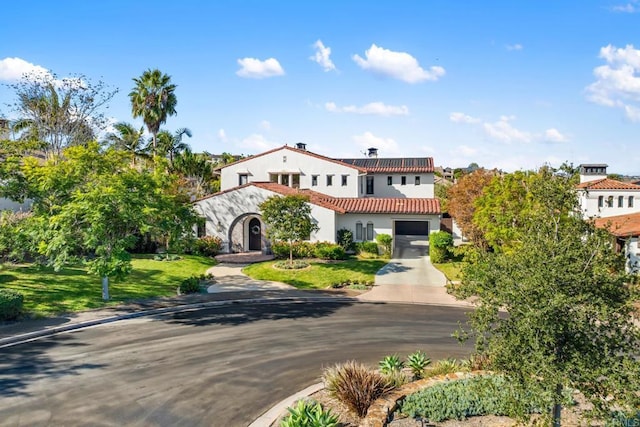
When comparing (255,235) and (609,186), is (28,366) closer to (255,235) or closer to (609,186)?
(255,235)

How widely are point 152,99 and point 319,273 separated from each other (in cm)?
2799

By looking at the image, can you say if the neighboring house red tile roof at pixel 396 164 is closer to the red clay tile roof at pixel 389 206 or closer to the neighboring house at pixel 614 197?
the red clay tile roof at pixel 389 206

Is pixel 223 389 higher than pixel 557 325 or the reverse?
the reverse

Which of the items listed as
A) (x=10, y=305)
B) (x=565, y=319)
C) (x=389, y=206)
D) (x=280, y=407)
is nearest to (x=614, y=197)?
(x=389, y=206)

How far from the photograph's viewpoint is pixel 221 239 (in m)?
36.4

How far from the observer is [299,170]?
4359cm

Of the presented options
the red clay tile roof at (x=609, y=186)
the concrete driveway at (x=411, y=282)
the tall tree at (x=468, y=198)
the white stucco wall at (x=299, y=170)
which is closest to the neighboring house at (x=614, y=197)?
the red clay tile roof at (x=609, y=186)

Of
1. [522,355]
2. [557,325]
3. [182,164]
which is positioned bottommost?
[522,355]

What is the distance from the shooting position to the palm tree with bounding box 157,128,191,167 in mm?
47562

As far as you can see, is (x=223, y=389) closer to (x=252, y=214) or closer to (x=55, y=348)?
(x=55, y=348)

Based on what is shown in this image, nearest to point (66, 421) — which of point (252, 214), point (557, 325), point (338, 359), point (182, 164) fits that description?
point (338, 359)

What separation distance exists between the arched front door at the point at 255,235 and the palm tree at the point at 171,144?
1531 cm

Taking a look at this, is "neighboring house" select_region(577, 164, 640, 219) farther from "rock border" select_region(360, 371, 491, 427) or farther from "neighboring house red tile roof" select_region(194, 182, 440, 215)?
"rock border" select_region(360, 371, 491, 427)

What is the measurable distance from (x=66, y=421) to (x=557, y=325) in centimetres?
1070
